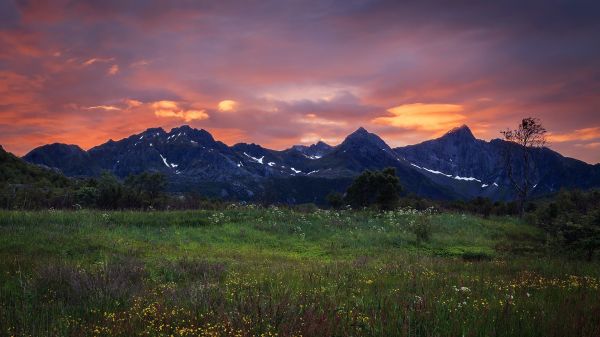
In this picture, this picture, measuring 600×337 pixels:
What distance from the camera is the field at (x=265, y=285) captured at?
696 cm

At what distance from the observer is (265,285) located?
1091cm

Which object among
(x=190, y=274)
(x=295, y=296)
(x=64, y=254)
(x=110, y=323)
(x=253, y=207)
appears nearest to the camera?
(x=110, y=323)

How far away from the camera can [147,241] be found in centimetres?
2028

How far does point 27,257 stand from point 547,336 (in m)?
14.7

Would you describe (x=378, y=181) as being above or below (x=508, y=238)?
above

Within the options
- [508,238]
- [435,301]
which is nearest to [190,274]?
[435,301]

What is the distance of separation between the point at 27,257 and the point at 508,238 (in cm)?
2720

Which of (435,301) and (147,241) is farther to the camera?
(147,241)

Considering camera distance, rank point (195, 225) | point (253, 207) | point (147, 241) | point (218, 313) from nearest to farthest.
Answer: point (218, 313) → point (147, 241) → point (195, 225) → point (253, 207)

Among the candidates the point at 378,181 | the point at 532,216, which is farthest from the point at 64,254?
the point at 378,181

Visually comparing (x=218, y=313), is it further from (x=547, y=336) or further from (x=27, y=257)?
(x=27, y=257)

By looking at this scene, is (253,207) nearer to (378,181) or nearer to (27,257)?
(27,257)

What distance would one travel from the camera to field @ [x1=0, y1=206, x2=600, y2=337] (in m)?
6.96

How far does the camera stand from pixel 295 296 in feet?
30.3
